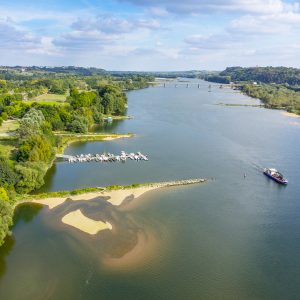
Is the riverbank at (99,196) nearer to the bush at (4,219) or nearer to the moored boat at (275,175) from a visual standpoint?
the bush at (4,219)

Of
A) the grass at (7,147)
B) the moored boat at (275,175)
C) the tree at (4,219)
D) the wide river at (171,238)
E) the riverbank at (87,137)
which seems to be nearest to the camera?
the wide river at (171,238)

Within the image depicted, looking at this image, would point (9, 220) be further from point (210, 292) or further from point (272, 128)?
point (272, 128)

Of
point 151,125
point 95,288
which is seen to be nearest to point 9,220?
point 95,288

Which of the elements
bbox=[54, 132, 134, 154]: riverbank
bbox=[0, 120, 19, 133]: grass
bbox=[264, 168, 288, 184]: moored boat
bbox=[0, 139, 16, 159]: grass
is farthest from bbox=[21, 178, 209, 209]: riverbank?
bbox=[0, 120, 19, 133]: grass

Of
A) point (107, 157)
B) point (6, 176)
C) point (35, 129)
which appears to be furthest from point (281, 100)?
point (6, 176)

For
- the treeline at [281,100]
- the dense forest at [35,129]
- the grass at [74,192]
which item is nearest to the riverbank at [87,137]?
the dense forest at [35,129]

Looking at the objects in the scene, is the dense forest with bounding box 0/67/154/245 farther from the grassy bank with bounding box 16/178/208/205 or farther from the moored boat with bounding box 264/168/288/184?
the moored boat with bounding box 264/168/288/184
